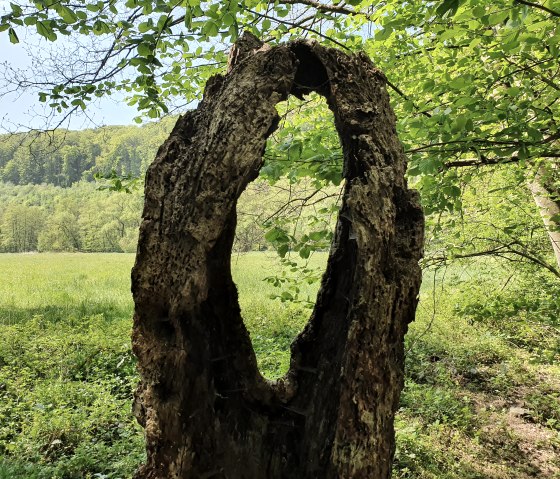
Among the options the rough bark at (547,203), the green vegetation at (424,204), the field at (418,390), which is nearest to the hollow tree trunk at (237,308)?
the green vegetation at (424,204)

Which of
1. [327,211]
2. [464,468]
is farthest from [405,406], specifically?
[327,211]

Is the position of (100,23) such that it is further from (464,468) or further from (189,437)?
(464,468)

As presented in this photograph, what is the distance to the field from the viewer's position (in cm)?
459

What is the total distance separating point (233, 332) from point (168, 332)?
0.31 meters

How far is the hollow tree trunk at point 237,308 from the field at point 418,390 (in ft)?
5.76

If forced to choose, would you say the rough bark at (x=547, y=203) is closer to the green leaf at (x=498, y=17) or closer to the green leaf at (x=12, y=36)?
the green leaf at (x=498, y=17)

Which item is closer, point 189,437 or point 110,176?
point 189,437

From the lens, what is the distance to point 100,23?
300 cm

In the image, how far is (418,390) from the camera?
6523 millimetres

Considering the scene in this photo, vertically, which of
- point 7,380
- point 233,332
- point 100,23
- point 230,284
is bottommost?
point 7,380

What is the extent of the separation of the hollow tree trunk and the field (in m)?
1.76

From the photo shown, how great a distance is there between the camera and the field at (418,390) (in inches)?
181

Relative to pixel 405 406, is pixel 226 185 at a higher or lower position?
higher

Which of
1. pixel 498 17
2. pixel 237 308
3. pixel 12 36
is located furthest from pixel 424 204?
pixel 12 36
